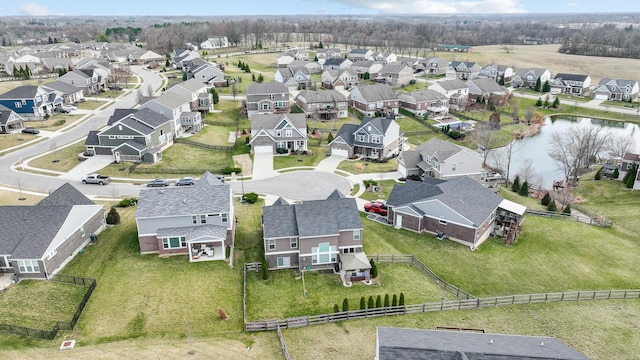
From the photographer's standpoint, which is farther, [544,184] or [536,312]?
[544,184]

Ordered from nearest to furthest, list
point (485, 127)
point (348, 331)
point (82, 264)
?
point (348, 331)
point (82, 264)
point (485, 127)

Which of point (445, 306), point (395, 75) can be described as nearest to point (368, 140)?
point (445, 306)

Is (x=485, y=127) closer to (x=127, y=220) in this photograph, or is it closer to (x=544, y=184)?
(x=544, y=184)

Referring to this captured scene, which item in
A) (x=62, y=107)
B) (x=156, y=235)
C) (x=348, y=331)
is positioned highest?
(x=62, y=107)

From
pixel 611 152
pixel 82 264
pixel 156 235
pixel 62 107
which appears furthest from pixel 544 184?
pixel 62 107

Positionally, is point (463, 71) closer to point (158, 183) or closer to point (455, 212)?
point (455, 212)

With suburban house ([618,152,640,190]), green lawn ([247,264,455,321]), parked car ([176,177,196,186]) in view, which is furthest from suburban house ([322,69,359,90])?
green lawn ([247,264,455,321])

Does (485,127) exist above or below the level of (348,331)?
above
